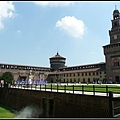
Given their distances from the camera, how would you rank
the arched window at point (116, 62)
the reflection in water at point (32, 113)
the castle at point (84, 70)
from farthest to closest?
1. the castle at point (84, 70)
2. the arched window at point (116, 62)
3. the reflection in water at point (32, 113)

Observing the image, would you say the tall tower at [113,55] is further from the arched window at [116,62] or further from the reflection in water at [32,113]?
the reflection in water at [32,113]

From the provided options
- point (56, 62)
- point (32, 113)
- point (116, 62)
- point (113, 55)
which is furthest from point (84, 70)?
point (32, 113)

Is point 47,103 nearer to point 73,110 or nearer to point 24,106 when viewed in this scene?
point 73,110

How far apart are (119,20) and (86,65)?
82.6ft

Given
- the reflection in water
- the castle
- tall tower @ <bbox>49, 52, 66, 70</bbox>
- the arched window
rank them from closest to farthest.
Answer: the reflection in water < the arched window < the castle < tall tower @ <bbox>49, 52, 66, 70</bbox>

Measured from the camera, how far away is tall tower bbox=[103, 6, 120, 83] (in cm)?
5390

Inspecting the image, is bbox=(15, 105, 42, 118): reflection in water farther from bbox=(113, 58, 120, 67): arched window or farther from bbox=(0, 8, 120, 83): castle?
bbox=(113, 58, 120, 67): arched window

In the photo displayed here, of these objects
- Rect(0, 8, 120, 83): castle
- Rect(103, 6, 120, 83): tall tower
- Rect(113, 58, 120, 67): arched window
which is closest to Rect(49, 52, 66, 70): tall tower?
Rect(0, 8, 120, 83): castle

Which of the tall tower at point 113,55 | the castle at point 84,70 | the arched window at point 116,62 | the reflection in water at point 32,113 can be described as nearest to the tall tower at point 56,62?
the castle at point 84,70

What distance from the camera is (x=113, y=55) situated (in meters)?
55.1

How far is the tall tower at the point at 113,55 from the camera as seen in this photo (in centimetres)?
5390

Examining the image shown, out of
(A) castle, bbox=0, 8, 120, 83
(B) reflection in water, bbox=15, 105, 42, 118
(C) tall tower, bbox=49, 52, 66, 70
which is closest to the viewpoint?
(B) reflection in water, bbox=15, 105, 42, 118

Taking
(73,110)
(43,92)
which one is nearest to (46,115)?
(43,92)

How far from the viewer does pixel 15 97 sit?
29.0 meters
